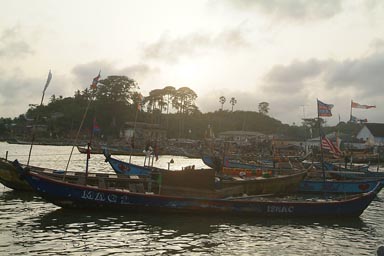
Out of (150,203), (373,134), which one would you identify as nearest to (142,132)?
(373,134)

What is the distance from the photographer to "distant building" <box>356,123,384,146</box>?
80.7m

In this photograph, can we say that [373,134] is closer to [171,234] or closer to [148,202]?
[148,202]

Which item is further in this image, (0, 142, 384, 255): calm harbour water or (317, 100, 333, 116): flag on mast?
(317, 100, 333, 116): flag on mast

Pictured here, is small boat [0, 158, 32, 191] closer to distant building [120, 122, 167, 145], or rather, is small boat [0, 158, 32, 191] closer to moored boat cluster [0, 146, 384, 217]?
moored boat cluster [0, 146, 384, 217]

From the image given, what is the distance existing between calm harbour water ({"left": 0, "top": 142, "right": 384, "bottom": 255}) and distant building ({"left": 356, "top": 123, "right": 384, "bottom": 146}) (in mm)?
69154

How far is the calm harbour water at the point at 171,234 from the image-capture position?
12.0m

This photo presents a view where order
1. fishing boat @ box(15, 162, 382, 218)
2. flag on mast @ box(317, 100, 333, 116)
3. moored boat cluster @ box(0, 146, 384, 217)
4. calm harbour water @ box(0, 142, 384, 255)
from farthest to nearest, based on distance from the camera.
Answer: flag on mast @ box(317, 100, 333, 116) < moored boat cluster @ box(0, 146, 384, 217) < fishing boat @ box(15, 162, 382, 218) < calm harbour water @ box(0, 142, 384, 255)

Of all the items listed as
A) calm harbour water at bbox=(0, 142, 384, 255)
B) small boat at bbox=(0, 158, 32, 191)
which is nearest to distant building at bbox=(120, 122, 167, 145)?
small boat at bbox=(0, 158, 32, 191)

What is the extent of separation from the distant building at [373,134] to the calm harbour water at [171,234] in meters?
69.2

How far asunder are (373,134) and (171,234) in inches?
3158

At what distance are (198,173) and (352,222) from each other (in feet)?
25.7

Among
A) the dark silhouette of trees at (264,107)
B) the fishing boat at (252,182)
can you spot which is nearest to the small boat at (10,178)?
the fishing boat at (252,182)

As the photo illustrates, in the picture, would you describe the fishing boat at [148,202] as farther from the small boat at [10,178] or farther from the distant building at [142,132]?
the distant building at [142,132]

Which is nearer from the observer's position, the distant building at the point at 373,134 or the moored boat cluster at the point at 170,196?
the moored boat cluster at the point at 170,196
